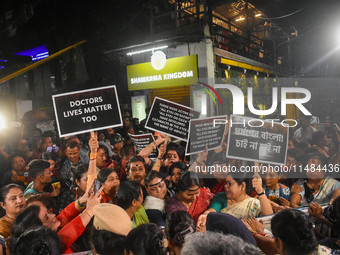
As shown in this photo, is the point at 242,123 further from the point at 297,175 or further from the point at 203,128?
the point at 297,175

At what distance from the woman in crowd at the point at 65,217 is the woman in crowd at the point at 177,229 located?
3.12 feet

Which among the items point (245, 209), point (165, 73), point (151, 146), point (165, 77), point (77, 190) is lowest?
point (245, 209)

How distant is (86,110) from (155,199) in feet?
5.66

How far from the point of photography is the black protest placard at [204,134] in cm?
471

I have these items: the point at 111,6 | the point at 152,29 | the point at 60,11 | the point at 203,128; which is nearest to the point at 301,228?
the point at 203,128

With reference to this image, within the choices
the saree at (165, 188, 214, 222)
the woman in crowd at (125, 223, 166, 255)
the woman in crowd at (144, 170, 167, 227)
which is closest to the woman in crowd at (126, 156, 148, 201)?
the woman in crowd at (144, 170, 167, 227)

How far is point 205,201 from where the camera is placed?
3836mm

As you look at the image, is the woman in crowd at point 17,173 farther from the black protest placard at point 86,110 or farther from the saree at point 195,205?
the saree at point 195,205

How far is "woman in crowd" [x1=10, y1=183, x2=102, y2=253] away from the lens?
109 inches

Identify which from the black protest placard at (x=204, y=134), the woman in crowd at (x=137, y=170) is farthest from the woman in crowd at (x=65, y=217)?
the black protest placard at (x=204, y=134)

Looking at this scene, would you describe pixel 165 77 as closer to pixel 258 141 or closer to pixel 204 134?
pixel 204 134

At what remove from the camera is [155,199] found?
366cm

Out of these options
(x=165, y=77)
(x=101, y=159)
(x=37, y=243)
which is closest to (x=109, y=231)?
(x=37, y=243)

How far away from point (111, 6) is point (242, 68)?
7.00 m
